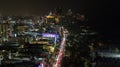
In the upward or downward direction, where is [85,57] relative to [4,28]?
downward

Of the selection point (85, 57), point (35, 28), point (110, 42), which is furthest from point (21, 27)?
point (85, 57)

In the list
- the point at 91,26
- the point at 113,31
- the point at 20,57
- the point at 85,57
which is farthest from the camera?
the point at 91,26

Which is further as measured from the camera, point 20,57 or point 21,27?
point 21,27

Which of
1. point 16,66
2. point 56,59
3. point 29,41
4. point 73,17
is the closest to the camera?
point 16,66

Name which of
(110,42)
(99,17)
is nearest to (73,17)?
(99,17)

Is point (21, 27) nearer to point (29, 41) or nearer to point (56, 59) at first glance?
point (29, 41)

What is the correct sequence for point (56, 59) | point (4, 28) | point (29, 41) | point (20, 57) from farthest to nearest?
point (4, 28) → point (29, 41) → point (56, 59) → point (20, 57)

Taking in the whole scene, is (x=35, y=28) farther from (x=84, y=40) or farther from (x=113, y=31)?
(x=113, y=31)

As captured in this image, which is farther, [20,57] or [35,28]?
[35,28]

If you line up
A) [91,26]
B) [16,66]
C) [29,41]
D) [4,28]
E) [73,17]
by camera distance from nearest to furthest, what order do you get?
[16,66] < [29,41] < [4,28] < [91,26] < [73,17]
